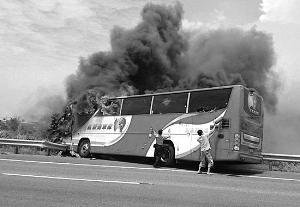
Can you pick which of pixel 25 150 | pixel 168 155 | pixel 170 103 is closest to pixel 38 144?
pixel 25 150

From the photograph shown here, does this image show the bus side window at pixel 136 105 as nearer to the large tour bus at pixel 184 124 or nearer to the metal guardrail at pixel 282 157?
the large tour bus at pixel 184 124

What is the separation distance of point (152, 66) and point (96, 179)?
22.3 m

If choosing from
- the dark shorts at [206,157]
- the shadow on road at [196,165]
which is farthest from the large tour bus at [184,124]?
the shadow on road at [196,165]

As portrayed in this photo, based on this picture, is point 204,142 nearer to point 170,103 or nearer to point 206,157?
point 206,157

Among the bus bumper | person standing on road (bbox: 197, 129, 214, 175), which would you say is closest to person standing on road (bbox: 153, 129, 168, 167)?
person standing on road (bbox: 197, 129, 214, 175)

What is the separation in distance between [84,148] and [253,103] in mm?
8087

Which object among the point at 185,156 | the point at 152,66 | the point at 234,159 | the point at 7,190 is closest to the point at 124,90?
the point at 152,66

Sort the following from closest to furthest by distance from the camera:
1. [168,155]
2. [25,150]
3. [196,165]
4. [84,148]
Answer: [168,155], [196,165], [84,148], [25,150]

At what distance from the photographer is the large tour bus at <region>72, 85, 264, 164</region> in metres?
12.9

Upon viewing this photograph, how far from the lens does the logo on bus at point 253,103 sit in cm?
1339

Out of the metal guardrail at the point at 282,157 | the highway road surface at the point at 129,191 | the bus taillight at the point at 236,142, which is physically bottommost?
the highway road surface at the point at 129,191

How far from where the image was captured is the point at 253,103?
536 inches

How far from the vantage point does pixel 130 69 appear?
96.7 feet

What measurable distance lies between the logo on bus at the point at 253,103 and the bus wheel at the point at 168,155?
128 inches
